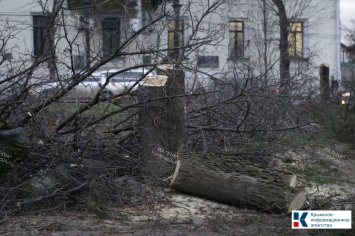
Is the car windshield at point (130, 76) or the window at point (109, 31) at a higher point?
the window at point (109, 31)

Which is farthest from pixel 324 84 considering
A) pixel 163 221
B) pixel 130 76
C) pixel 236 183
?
pixel 163 221

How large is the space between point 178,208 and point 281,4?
1476 centimetres

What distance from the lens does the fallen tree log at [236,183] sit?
8.02 metres

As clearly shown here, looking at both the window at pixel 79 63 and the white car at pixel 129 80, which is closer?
the white car at pixel 129 80

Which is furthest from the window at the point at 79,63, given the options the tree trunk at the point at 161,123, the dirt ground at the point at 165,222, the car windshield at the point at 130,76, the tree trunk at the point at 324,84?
the tree trunk at the point at 324,84

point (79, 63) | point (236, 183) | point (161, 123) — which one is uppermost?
point (79, 63)

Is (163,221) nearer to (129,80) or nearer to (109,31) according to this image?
(129,80)

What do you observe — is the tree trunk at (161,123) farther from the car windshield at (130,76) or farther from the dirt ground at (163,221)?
the dirt ground at (163,221)

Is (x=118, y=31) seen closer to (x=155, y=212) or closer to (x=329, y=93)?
(x=155, y=212)

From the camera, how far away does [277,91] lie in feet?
36.3

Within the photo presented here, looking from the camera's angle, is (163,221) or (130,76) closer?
(163,221)

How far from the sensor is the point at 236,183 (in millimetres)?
8148

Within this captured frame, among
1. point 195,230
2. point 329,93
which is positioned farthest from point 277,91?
point 329,93

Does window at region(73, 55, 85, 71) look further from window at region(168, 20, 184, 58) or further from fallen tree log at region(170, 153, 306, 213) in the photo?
fallen tree log at region(170, 153, 306, 213)
